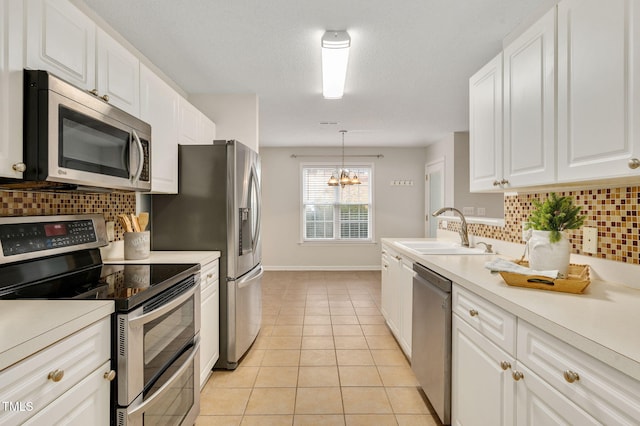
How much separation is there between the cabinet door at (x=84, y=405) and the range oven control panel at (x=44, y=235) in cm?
72

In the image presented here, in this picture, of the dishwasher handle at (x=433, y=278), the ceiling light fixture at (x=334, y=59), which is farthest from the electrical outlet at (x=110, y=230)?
the dishwasher handle at (x=433, y=278)

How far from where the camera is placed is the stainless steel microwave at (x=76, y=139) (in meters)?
1.27

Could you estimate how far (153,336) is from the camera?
1.44 metres

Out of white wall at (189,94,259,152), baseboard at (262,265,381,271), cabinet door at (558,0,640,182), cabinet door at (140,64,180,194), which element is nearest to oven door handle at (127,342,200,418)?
cabinet door at (140,64,180,194)

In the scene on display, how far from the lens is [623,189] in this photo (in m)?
1.51

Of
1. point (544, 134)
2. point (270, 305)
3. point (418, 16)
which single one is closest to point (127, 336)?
point (544, 134)

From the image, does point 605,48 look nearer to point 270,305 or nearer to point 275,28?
point 275,28

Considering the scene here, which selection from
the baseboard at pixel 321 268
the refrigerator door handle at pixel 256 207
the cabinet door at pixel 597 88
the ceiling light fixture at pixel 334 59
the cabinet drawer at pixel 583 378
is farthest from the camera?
the baseboard at pixel 321 268

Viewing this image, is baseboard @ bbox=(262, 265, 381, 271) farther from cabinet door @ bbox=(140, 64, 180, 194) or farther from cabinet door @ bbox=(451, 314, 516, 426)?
cabinet door @ bbox=(451, 314, 516, 426)

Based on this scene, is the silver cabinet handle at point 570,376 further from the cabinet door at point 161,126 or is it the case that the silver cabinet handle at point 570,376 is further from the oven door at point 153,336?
the cabinet door at point 161,126

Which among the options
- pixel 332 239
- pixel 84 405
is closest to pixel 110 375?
pixel 84 405

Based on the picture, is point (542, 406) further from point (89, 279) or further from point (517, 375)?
point (89, 279)

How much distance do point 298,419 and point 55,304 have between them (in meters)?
1.45

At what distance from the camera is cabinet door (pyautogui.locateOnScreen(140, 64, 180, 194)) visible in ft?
7.11
